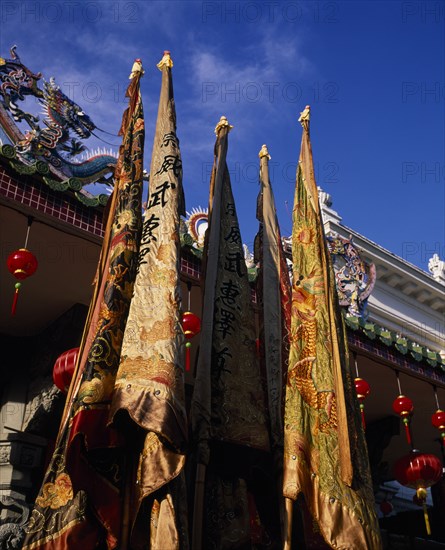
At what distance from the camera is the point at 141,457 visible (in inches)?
92.8

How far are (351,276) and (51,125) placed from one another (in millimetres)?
4572

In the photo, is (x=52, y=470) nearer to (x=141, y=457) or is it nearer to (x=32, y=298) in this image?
(x=141, y=457)

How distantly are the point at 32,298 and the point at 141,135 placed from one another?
306 centimetres

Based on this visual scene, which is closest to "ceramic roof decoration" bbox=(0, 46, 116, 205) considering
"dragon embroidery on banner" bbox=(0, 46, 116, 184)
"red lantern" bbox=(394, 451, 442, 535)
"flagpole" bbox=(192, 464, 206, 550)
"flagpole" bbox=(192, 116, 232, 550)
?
"dragon embroidery on banner" bbox=(0, 46, 116, 184)

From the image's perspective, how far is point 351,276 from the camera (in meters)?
8.30

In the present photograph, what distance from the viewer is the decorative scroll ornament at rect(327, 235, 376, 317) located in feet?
26.1

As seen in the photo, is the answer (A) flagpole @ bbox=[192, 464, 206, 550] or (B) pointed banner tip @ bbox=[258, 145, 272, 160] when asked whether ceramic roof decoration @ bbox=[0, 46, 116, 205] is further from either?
(A) flagpole @ bbox=[192, 464, 206, 550]

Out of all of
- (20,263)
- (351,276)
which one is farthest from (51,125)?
(351,276)

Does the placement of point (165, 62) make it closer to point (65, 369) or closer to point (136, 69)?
point (136, 69)

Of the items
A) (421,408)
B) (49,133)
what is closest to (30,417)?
(49,133)

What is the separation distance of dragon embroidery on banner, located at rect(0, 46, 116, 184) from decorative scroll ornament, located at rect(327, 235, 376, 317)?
3.69m

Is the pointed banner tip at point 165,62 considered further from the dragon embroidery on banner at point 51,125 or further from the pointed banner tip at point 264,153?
the dragon embroidery on banner at point 51,125

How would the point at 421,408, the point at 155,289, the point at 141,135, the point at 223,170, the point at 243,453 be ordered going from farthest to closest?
the point at 421,408
the point at 223,170
the point at 141,135
the point at 243,453
the point at 155,289

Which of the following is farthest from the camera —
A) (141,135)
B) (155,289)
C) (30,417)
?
(30,417)
